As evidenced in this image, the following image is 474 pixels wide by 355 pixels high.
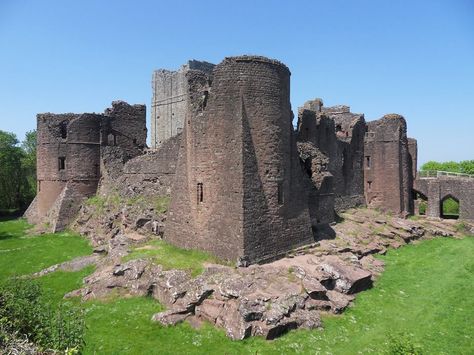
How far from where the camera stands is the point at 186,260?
52.9 ft

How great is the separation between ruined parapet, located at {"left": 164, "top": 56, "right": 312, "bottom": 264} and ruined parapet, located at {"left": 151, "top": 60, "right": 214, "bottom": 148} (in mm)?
26020

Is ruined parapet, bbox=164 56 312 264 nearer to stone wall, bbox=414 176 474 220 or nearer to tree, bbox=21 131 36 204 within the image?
stone wall, bbox=414 176 474 220

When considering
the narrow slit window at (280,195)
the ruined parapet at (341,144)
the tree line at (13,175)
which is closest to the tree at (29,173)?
the tree line at (13,175)

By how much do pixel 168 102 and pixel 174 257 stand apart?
31.7m

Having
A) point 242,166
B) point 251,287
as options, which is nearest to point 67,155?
point 242,166

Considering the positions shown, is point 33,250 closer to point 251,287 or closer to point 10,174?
point 251,287

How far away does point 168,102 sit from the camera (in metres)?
44.9

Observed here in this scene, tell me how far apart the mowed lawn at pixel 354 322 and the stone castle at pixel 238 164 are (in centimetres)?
416

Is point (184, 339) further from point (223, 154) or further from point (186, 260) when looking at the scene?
point (223, 154)

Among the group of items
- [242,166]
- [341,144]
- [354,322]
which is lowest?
[354,322]

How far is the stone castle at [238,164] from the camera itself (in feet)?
52.9

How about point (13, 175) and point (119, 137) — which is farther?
point (13, 175)

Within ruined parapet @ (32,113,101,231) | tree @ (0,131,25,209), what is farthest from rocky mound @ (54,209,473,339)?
tree @ (0,131,25,209)

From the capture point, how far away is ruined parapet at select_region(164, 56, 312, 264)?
1580cm
